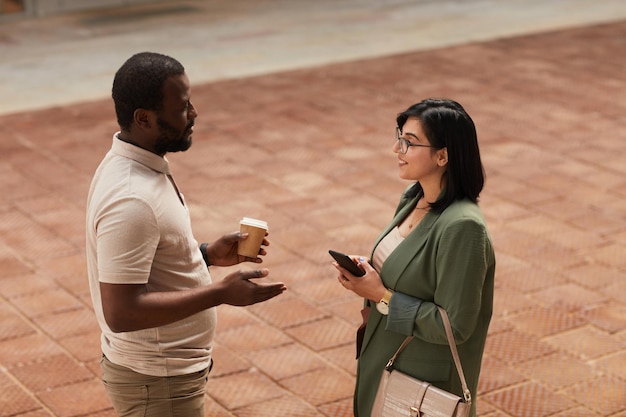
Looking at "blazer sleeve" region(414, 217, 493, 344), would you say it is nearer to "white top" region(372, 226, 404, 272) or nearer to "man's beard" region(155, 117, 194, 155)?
"white top" region(372, 226, 404, 272)

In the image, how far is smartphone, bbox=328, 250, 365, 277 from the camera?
3.57 meters

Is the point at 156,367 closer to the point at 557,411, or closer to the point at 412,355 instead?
the point at 412,355

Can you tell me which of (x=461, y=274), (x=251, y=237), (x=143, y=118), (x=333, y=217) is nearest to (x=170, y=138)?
(x=143, y=118)

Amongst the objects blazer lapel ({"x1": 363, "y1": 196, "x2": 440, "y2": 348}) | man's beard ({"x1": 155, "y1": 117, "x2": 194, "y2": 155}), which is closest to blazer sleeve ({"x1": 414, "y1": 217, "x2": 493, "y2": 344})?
blazer lapel ({"x1": 363, "y1": 196, "x2": 440, "y2": 348})

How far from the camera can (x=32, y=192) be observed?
8227 mm

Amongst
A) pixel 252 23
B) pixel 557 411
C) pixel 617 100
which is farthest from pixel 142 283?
pixel 252 23

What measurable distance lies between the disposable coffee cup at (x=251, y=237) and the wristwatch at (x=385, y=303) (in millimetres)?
484

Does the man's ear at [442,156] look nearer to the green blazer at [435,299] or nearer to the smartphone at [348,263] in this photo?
the green blazer at [435,299]

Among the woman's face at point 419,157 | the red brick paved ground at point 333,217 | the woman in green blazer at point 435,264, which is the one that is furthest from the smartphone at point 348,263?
the red brick paved ground at point 333,217

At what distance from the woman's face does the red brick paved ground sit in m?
1.97

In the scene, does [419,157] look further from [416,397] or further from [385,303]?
[416,397]

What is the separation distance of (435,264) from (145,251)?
1.02 m

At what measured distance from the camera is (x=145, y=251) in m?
3.03

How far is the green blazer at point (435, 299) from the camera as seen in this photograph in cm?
334
